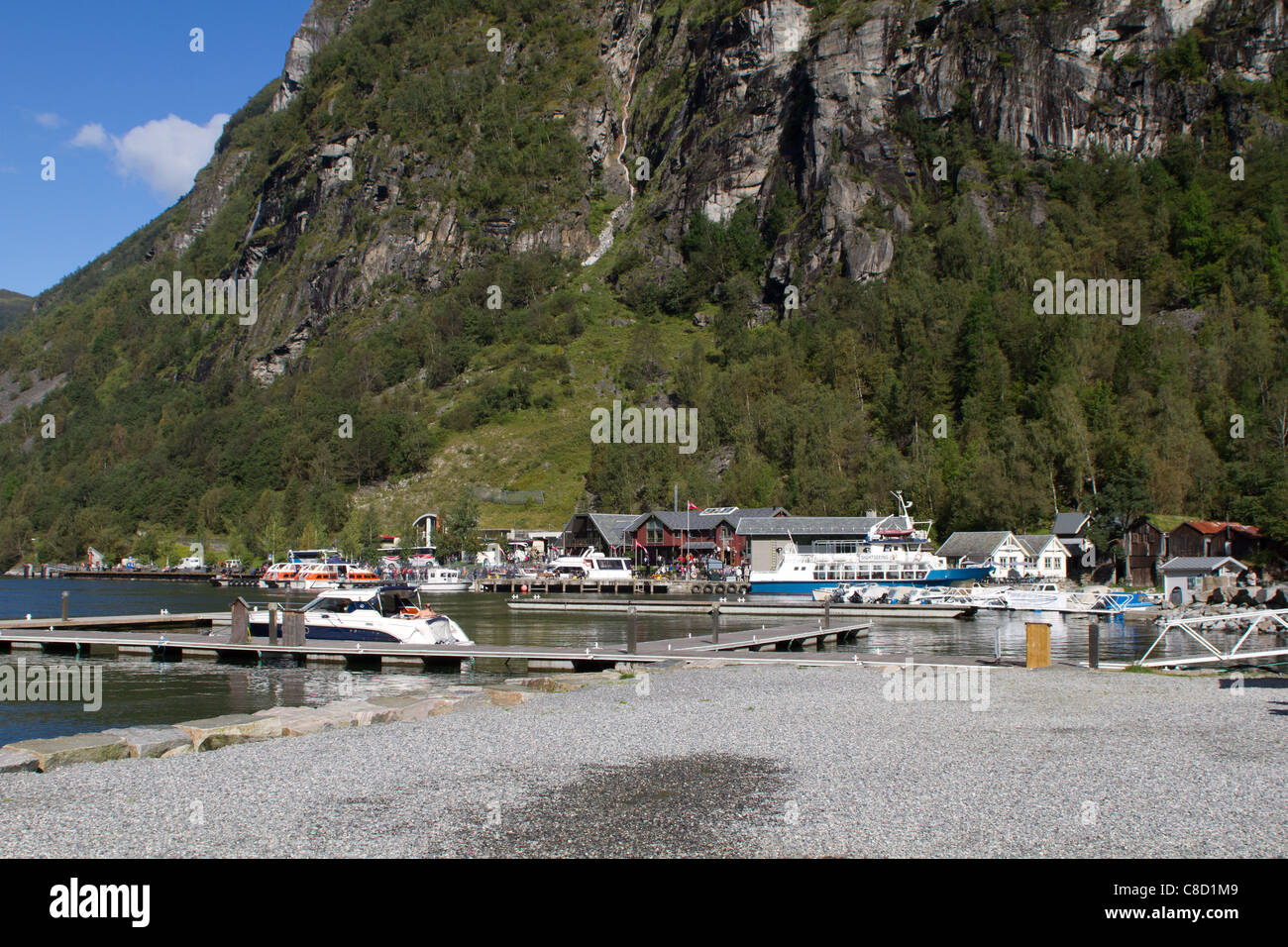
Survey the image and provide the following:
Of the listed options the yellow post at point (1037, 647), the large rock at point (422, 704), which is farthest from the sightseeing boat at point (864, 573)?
the large rock at point (422, 704)

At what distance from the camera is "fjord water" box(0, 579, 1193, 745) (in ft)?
84.1

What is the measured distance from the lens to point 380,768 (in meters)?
14.3

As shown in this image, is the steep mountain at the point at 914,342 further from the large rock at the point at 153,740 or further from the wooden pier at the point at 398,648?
the large rock at the point at 153,740

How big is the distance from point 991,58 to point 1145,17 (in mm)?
24966

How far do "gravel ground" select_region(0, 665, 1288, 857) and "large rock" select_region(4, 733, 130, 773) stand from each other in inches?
29.9

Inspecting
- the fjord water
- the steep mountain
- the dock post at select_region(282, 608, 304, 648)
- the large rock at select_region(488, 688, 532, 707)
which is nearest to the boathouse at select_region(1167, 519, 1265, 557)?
the steep mountain

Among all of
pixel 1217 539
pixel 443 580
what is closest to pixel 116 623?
pixel 443 580

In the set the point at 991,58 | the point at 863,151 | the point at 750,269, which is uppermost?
the point at 991,58

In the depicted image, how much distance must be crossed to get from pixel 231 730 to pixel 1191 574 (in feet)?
220

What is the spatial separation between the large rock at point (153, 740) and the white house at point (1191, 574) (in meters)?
65.4

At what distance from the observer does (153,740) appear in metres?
15.9

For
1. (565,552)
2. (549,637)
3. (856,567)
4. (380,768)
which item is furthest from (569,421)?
(380,768)

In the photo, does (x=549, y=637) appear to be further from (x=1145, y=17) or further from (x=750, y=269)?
(x=1145, y=17)

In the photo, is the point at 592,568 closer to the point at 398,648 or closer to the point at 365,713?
the point at 398,648
